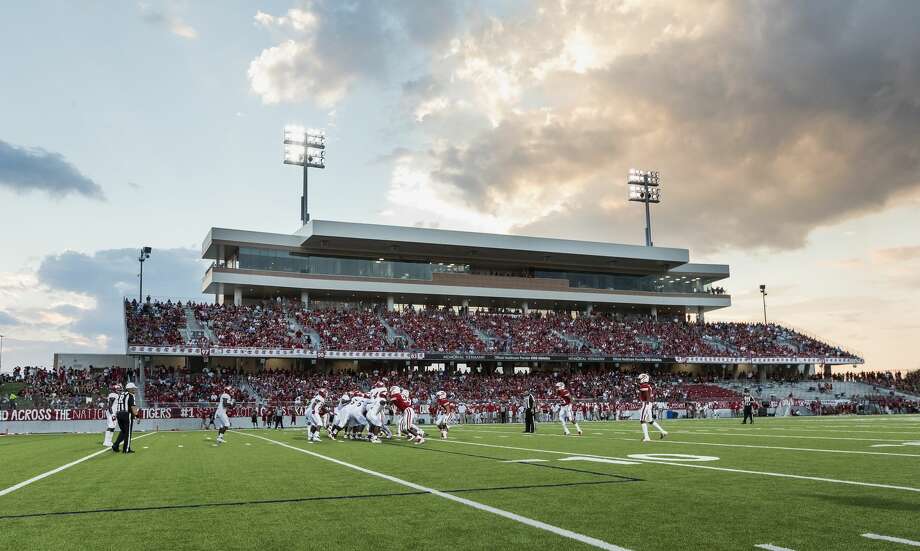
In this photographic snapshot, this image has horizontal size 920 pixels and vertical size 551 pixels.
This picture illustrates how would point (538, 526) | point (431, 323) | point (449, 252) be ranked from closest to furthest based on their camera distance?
point (538, 526)
point (431, 323)
point (449, 252)

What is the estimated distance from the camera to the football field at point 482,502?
6.16 m

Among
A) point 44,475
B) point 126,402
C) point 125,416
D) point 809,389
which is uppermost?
point 126,402

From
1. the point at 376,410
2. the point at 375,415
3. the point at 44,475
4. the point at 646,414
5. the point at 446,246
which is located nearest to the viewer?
the point at 44,475

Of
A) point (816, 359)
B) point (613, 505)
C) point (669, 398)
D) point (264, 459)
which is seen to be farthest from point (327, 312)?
point (613, 505)

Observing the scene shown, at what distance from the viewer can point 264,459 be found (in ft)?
50.1

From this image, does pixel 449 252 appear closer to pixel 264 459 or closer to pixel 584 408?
pixel 584 408

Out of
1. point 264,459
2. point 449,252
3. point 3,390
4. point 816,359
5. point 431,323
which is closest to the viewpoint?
point 264,459

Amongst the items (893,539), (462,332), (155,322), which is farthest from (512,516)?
(462,332)

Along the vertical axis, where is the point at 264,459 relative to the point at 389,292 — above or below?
below

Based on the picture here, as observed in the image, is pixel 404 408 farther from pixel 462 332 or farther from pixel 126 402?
pixel 462 332

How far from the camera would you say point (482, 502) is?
816 cm

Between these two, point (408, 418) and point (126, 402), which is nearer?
point (126, 402)

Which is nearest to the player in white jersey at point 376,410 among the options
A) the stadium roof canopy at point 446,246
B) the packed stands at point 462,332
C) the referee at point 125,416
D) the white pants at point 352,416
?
the white pants at point 352,416

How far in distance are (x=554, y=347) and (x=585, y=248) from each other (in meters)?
10.8
